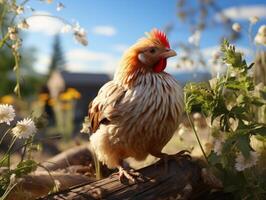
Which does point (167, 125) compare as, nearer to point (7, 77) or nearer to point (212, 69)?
point (212, 69)

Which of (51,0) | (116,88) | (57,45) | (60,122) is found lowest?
(60,122)

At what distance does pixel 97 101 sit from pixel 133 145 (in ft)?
1.44

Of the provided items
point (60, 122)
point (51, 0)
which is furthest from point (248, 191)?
point (60, 122)

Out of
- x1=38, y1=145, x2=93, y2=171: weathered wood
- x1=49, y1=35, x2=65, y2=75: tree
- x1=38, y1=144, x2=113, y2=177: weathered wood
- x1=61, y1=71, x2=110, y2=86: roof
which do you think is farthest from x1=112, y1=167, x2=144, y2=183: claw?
x1=49, y1=35, x2=65, y2=75: tree

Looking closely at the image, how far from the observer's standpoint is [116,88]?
10.3 feet

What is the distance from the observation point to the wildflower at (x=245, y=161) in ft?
9.33

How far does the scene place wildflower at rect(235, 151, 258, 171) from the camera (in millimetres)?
2844

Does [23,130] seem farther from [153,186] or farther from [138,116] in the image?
[153,186]

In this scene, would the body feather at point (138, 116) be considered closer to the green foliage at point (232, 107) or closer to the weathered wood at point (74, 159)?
the green foliage at point (232, 107)

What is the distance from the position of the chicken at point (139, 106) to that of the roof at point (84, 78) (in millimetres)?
28049

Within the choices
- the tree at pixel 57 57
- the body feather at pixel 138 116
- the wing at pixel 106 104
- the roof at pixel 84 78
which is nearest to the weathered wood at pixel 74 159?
the wing at pixel 106 104

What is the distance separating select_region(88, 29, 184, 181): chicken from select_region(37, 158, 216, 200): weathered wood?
90 millimetres

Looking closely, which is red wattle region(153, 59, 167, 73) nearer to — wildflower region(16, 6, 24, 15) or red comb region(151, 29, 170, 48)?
red comb region(151, 29, 170, 48)

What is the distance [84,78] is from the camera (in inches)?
1276
